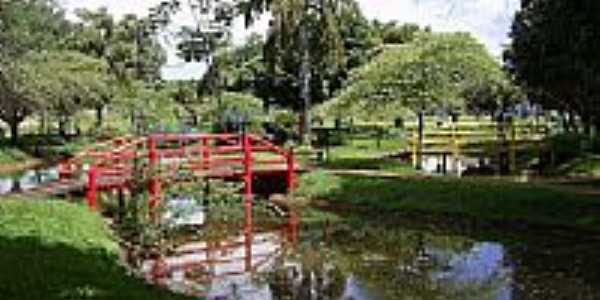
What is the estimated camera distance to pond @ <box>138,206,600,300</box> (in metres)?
19.9

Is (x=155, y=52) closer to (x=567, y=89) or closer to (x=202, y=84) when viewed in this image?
(x=202, y=84)

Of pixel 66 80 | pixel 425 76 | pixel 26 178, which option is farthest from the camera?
pixel 66 80

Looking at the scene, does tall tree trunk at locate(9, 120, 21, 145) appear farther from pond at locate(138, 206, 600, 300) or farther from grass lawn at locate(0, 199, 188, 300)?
grass lawn at locate(0, 199, 188, 300)

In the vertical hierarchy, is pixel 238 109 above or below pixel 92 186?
above

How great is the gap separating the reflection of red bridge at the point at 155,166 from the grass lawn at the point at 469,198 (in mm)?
2520

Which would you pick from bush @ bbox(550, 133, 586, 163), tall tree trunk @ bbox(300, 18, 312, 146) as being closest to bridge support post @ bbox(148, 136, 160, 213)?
bush @ bbox(550, 133, 586, 163)

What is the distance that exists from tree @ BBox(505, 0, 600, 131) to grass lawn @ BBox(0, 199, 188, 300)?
10681 millimetres

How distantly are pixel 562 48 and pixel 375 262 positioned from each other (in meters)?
7.02

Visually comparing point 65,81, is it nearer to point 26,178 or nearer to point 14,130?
point 14,130

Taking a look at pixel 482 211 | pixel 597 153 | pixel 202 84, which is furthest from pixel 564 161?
pixel 202 84

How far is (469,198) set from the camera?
3070 cm

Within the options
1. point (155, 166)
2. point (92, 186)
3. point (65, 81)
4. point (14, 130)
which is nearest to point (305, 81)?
point (65, 81)

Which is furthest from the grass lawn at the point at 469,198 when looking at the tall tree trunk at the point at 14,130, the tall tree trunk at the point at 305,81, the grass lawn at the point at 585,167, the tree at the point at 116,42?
the tree at the point at 116,42

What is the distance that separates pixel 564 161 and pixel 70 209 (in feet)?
74.4
